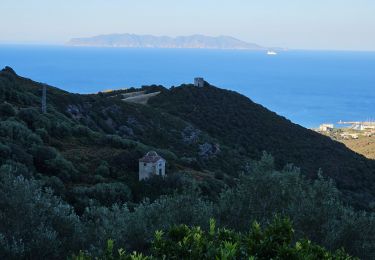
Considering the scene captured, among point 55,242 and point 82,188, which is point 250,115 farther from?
point 55,242

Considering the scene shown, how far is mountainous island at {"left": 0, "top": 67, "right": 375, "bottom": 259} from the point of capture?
802 cm

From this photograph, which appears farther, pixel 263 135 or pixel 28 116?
pixel 263 135

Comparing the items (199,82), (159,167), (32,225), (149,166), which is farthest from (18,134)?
(199,82)

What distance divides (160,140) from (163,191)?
782 inches

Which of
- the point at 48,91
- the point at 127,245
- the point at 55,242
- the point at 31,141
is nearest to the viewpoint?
the point at 55,242

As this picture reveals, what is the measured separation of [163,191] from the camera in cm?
1903

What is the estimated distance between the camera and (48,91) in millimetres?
40188

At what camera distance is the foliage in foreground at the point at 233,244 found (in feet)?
22.8

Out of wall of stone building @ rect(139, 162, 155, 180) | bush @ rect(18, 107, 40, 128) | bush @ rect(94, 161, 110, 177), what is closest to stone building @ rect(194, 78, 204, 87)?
bush @ rect(18, 107, 40, 128)

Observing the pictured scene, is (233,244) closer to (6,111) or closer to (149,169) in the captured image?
(149,169)

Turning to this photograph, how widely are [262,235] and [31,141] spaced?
674 inches

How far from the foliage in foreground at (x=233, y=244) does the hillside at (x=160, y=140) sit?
9329 mm

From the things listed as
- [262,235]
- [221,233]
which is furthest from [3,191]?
[262,235]

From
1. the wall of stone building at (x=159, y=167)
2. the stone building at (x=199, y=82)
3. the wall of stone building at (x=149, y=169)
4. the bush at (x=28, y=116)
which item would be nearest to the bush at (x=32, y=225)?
the wall of stone building at (x=149, y=169)
